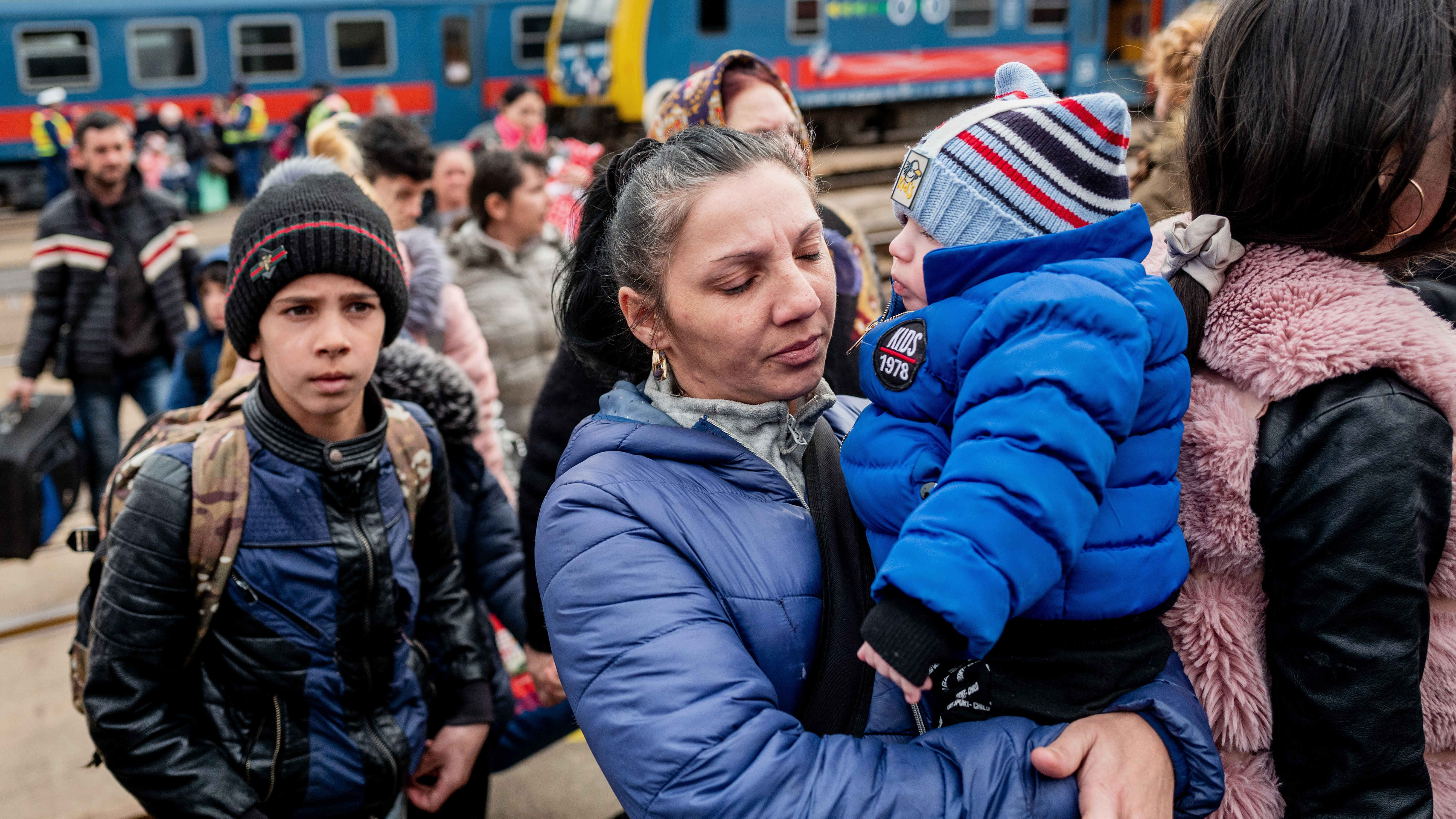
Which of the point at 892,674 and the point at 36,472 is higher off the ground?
the point at 892,674

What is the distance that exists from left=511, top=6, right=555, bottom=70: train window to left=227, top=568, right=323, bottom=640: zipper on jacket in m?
16.9

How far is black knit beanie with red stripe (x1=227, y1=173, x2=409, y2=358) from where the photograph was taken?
203 centimetres

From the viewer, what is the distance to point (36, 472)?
4.28m

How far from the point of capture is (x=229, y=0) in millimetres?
16266

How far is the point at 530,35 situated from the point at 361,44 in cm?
278

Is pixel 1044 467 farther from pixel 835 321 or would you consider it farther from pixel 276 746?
pixel 276 746

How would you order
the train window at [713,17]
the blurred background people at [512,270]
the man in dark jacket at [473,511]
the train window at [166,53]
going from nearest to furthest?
the man in dark jacket at [473,511], the blurred background people at [512,270], the train window at [713,17], the train window at [166,53]

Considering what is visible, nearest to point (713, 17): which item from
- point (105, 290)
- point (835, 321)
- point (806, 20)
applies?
point (806, 20)

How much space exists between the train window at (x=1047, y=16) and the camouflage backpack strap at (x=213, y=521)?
15.7 meters

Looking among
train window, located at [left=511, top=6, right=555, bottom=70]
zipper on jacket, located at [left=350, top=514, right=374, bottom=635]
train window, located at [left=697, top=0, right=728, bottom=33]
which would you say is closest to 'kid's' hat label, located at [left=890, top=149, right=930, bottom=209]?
zipper on jacket, located at [left=350, top=514, right=374, bottom=635]

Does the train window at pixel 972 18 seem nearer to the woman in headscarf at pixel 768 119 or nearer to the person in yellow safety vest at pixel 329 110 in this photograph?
the person in yellow safety vest at pixel 329 110

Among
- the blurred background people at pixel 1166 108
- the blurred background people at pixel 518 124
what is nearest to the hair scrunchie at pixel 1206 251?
the blurred background people at pixel 1166 108

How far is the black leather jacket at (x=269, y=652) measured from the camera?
1.87 meters

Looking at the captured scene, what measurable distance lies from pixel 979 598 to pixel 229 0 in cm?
1855
